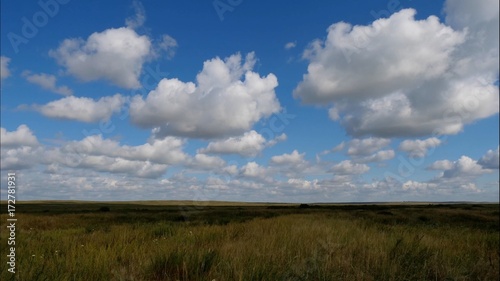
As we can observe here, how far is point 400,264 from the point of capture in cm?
520

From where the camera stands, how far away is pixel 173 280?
3633 millimetres

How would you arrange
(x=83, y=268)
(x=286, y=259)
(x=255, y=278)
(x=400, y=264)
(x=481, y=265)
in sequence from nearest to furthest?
(x=255, y=278) → (x=83, y=268) → (x=286, y=259) → (x=400, y=264) → (x=481, y=265)

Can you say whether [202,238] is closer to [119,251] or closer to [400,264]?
[119,251]

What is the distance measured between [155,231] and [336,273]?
Result: 19.6 ft

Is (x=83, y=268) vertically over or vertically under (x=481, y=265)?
over

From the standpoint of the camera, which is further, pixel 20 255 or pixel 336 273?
pixel 20 255

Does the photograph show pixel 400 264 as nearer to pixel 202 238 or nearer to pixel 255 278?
pixel 255 278

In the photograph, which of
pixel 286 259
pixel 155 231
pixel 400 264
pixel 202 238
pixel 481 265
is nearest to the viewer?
pixel 286 259

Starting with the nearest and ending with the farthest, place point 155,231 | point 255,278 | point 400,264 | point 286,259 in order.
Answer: point 255,278, point 286,259, point 400,264, point 155,231

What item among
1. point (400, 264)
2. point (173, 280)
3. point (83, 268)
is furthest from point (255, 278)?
point (400, 264)

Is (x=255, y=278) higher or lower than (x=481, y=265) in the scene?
higher

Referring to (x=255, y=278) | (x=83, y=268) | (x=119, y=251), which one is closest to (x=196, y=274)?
(x=255, y=278)

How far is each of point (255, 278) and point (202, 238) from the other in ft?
12.4

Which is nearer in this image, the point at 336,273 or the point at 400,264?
the point at 336,273
